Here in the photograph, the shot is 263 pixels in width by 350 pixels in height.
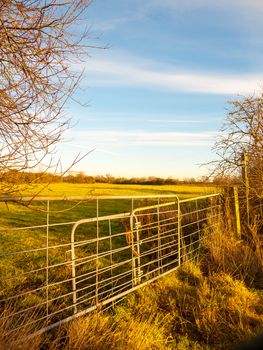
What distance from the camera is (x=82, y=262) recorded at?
4918 millimetres

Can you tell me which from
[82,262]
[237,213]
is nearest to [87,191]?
[82,262]

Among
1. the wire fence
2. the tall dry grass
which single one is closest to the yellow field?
the wire fence

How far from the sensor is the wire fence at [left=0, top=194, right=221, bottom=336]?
4.26m

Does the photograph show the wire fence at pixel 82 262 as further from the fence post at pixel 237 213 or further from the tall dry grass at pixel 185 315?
the fence post at pixel 237 213

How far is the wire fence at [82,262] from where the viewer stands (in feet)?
14.0

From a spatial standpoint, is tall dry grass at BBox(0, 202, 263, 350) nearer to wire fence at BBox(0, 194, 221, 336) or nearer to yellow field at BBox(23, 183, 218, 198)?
wire fence at BBox(0, 194, 221, 336)

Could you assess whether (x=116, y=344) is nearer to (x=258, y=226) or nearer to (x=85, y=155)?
(x=85, y=155)

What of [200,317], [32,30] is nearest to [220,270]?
[200,317]

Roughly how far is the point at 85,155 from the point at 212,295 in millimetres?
2872

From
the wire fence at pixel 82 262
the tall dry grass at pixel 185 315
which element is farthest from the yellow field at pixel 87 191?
the tall dry grass at pixel 185 315

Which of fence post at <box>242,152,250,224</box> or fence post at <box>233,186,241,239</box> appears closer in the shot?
fence post at <box>233,186,241,239</box>

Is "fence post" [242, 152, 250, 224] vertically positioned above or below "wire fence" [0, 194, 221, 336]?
above

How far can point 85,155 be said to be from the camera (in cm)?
414

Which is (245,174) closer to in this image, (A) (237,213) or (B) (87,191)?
(A) (237,213)
